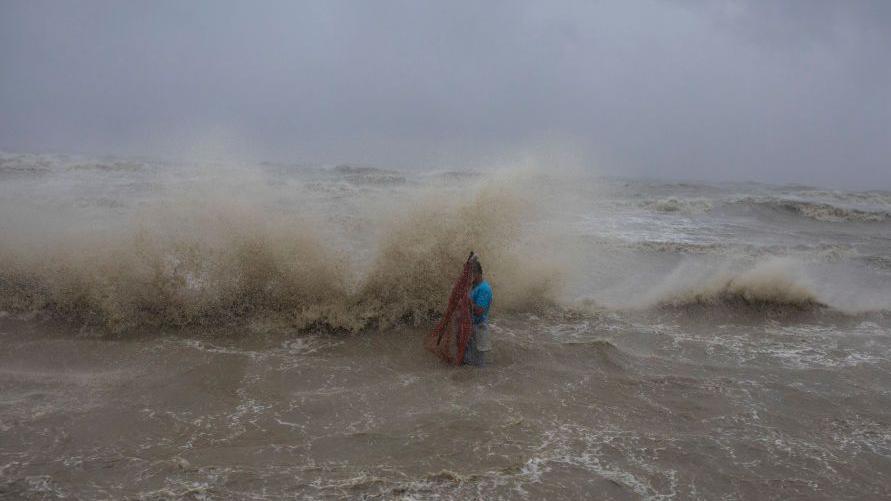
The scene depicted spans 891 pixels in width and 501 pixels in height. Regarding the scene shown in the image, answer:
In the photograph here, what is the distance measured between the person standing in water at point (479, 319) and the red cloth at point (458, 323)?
2.3 inches

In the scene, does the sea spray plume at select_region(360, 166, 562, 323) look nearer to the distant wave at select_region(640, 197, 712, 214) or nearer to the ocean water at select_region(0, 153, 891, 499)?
the ocean water at select_region(0, 153, 891, 499)

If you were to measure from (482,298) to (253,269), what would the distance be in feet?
11.6

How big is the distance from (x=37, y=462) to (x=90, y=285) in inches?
148

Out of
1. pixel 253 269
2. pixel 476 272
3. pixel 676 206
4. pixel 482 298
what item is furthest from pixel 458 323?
pixel 676 206

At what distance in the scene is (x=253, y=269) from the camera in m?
7.82

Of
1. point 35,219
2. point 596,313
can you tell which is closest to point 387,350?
point 596,313

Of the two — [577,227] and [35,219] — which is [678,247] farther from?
[35,219]

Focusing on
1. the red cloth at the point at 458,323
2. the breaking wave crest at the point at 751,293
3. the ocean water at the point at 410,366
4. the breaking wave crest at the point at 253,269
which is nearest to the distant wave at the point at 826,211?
the ocean water at the point at 410,366

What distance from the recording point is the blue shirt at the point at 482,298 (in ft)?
20.3

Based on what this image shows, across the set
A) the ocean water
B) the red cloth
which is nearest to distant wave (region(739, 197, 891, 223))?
the ocean water

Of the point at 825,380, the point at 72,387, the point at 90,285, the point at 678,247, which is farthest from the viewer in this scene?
the point at 678,247

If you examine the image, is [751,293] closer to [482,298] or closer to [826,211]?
[482,298]

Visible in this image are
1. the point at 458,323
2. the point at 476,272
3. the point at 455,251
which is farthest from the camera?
the point at 455,251

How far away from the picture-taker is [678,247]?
15445 millimetres
